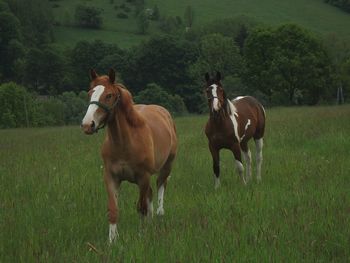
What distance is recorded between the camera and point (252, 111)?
11984 mm

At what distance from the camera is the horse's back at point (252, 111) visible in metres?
11.6

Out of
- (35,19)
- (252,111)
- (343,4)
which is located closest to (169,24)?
(35,19)

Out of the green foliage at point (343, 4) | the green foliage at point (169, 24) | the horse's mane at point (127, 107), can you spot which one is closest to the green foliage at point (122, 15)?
the green foliage at point (169, 24)

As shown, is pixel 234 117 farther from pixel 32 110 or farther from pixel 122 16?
pixel 122 16

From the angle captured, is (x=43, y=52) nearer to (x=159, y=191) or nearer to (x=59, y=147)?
(x=59, y=147)

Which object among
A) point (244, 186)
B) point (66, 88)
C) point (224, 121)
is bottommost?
point (66, 88)

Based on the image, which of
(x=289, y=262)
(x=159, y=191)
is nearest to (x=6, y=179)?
(x=159, y=191)

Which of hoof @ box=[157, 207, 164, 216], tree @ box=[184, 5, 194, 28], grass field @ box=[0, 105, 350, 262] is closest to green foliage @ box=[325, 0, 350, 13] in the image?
tree @ box=[184, 5, 194, 28]

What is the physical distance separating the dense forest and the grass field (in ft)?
150

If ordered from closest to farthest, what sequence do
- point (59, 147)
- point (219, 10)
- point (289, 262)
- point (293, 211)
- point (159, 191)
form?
point (289, 262) < point (293, 211) < point (159, 191) < point (59, 147) < point (219, 10)

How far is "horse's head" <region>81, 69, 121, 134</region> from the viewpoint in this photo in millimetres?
5563

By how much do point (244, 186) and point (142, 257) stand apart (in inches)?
187

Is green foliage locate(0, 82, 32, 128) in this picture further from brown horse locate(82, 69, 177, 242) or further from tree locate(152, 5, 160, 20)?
tree locate(152, 5, 160, 20)

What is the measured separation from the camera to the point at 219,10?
127625mm
